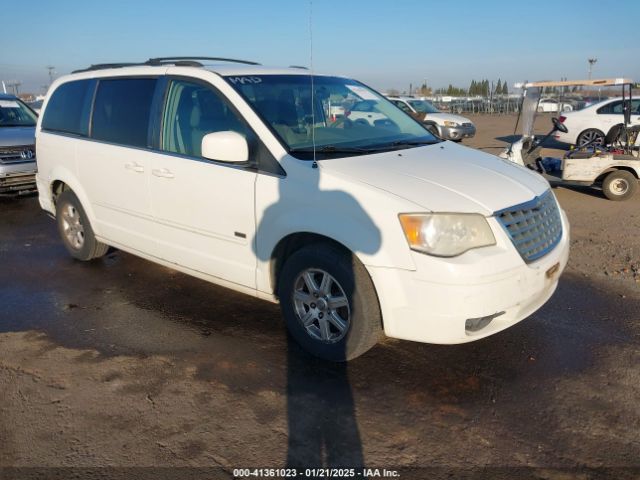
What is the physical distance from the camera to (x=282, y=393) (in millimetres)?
3191

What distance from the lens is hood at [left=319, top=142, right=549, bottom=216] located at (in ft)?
9.96

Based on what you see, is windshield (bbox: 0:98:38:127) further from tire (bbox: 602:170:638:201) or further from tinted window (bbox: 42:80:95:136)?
tire (bbox: 602:170:638:201)

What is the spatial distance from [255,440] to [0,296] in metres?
3.33

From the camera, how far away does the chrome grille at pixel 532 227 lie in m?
3.08

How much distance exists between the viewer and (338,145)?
12.3 ft

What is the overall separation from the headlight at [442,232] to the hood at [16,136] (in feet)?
25.7

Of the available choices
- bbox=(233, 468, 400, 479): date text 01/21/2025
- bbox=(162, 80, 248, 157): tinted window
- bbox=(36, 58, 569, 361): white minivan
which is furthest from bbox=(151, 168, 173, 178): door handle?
bbox=(233, 468, 400, 479): date text 01/21/2025

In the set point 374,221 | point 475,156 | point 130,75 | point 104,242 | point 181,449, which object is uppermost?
point 130,75

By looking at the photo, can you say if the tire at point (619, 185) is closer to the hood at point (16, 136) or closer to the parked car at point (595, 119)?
the parked car at point (595, 119)

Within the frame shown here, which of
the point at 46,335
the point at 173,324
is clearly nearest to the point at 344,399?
the point at 173,324

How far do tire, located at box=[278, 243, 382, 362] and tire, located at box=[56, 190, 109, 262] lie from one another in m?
2.75

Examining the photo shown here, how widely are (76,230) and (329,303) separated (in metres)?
3.51

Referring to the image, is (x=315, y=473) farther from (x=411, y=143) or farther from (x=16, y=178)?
(x=16, y=178)

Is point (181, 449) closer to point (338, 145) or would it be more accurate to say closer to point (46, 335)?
point (46, 335)
